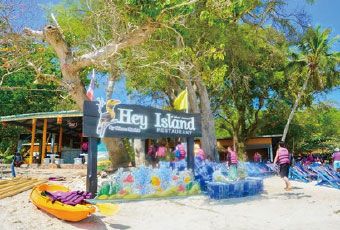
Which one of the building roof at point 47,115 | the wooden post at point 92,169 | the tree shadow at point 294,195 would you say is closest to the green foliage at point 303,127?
the building roof at point 47,115

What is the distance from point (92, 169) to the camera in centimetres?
955

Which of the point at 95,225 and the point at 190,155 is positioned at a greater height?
the point at 190,155

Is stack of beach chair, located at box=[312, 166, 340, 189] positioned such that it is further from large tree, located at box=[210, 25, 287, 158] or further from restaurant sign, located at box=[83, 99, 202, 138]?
large tree, located at box=[210, 25, 287, 158]

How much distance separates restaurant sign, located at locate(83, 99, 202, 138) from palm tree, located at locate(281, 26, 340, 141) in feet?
50.5

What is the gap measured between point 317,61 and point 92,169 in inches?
799

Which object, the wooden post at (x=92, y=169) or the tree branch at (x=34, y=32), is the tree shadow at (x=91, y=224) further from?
the tree branch at (x=34, y=32)

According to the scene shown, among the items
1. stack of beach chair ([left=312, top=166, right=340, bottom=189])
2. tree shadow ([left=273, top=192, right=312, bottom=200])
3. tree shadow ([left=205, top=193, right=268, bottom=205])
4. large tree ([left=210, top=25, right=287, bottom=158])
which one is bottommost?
tree shadow ([left=205, top=193, right=268, bottom=205])

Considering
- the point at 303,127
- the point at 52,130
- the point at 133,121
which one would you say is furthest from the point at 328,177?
the point at 303,127

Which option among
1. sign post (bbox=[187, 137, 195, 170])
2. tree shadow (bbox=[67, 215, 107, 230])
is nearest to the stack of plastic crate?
sign post (bbox=[187, 137, 195, 170])

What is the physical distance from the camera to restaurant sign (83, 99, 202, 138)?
31.5 ft

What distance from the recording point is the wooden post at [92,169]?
948 centimetres

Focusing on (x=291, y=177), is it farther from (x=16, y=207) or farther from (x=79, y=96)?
(x=16, y=207)

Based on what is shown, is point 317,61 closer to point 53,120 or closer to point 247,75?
point 247,75

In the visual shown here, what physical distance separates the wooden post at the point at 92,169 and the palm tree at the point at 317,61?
60.4 feet
